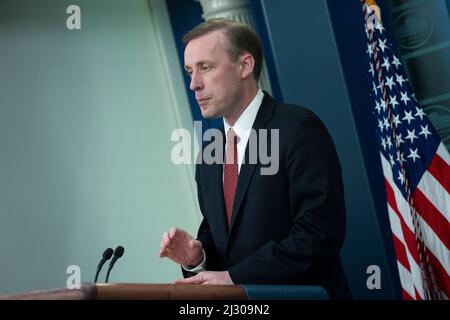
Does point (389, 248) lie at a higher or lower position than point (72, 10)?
lower

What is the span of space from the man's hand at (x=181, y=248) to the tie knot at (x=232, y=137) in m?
0.36

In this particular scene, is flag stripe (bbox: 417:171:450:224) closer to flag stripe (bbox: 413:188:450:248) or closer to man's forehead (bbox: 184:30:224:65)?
flag stripe (bbox: 413:188:450:248)

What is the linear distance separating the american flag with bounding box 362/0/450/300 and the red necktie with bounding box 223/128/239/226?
0.96m

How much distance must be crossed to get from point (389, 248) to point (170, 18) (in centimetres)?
200

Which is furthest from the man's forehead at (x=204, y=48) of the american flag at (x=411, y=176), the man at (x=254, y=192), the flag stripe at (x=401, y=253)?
the flag stripe at (x=401, y=253)

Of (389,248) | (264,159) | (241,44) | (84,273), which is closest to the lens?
(264,159)

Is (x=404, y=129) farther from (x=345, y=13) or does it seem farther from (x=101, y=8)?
(x=101, y=8)

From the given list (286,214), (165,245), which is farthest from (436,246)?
(165,245)

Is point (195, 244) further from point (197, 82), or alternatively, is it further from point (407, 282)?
point (407, 282)

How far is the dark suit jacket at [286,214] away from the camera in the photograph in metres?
2.29

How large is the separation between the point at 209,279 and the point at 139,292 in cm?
40

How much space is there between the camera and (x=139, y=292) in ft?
5.96

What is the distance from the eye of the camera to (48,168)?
4773 millimetres

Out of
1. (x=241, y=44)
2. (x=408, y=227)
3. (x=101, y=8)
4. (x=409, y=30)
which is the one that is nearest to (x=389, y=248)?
(x=408, y=227)
